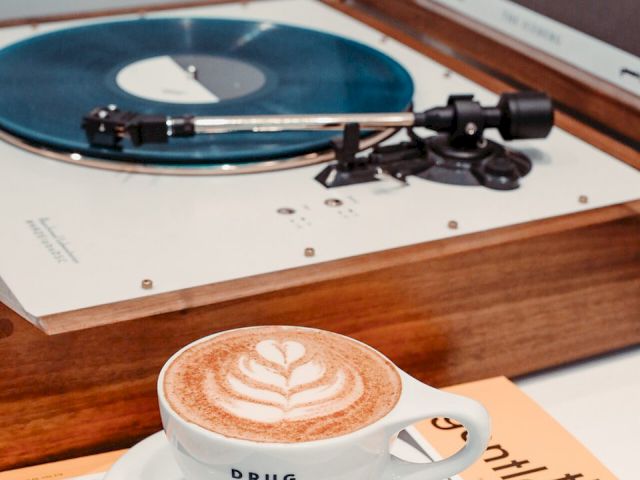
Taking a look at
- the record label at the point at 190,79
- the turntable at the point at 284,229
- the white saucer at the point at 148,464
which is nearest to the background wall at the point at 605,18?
the turntable at the point at 284,229

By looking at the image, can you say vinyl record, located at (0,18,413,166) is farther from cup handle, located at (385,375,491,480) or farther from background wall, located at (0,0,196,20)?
cup handle, located at (385,375,491,480)

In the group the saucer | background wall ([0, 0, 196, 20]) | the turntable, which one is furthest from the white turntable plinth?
background wall ([0, 0, 196, 20])

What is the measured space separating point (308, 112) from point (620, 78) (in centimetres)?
32

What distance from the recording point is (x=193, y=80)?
1079 millimetres

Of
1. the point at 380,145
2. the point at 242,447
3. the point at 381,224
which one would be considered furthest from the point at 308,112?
the point at 242,447

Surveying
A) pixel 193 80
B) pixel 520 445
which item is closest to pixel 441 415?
pixel 520 445

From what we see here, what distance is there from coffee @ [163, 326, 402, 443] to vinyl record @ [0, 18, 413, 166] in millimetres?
296

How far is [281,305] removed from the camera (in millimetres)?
722

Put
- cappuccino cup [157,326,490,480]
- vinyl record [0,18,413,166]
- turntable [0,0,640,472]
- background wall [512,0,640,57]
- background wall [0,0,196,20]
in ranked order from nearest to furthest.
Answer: cappuccino cup [157,326,490,480]
turntable [0,0,640,472]
vinyl record [0,18,413,166]
background wall [512,0,640,57]
background wall [0,0,196,20]

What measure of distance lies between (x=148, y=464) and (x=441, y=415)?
0.17m

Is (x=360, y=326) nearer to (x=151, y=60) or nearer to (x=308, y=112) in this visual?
(x=308, y=112)

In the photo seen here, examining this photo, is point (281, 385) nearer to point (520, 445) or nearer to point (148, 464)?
point (148, 464)

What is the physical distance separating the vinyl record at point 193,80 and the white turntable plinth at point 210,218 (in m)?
0.03

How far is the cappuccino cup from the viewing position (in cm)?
54
